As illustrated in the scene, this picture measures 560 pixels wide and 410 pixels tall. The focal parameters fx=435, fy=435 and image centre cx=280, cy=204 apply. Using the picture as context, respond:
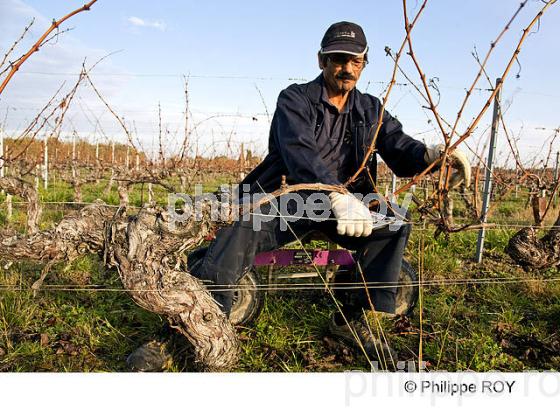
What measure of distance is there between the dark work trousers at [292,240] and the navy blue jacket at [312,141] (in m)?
0.29

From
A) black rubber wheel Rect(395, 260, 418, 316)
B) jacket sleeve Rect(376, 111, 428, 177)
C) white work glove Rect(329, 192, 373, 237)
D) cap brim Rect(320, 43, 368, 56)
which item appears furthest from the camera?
black rubber wheel Rect(395, 260, 418, 316)

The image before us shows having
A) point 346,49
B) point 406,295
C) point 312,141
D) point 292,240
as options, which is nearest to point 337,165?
point 312,141

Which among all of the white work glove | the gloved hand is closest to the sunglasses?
the gloved hand

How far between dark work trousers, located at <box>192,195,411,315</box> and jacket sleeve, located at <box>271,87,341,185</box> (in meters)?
0.30

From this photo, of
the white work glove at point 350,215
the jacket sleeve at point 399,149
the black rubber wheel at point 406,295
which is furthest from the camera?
the black rubber wheel at point 406,295

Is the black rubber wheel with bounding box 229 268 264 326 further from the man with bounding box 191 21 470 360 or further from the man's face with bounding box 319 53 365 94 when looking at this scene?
the man's face with bounding box 319 53 365 94

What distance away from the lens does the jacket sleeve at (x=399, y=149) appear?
7.75ft

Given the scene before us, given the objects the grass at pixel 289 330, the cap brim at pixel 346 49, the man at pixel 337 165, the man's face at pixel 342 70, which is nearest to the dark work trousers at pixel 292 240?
the man at pixel 337 165

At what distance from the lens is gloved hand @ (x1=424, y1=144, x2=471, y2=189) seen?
2078mm

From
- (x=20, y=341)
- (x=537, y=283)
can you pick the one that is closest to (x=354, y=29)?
(x=537, y=283)

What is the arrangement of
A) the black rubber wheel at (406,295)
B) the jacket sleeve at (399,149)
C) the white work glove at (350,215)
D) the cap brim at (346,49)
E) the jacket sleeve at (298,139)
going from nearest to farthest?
the white work glove at (350,215)
the jacket sleeve at (298,139)
the cap brim at (346,49)
the jacket sleeve at (399,149)
the black rubber wheel at (406,295)

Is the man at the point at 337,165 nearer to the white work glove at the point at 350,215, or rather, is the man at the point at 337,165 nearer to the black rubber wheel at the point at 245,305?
the white work glove at the point at 350,215

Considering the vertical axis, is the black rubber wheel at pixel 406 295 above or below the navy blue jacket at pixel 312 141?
below
